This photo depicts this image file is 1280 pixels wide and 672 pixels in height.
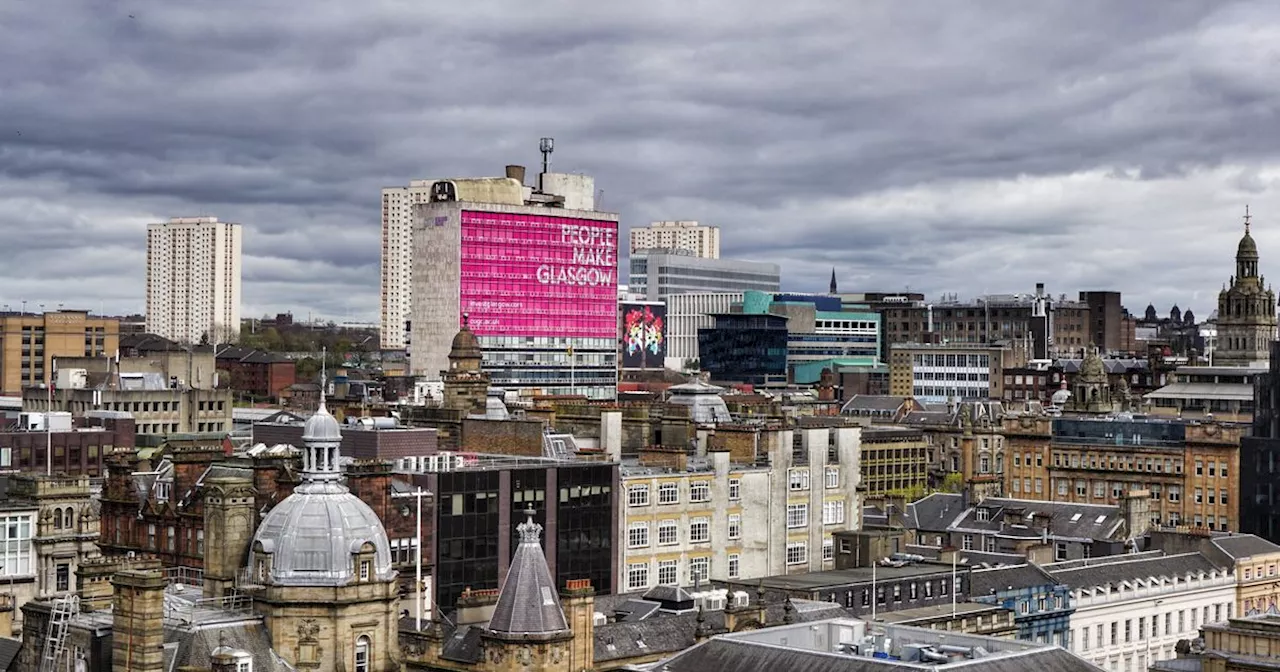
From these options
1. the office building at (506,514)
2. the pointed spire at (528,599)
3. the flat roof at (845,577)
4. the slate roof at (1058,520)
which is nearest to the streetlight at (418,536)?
the office building at (506,514)

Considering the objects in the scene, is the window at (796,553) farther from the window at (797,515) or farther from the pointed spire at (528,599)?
the pointed spire at (528,599)

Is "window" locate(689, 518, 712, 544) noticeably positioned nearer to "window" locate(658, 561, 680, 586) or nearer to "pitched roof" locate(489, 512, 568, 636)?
"window" locate(658, 561, 680, 586)

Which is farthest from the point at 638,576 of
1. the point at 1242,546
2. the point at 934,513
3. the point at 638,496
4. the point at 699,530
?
the point at 1242,546

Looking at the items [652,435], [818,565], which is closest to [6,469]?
[652,435]

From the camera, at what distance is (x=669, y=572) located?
12888cm

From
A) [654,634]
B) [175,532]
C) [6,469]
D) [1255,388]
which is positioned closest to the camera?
[654,634]

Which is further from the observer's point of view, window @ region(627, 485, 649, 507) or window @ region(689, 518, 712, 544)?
window @ region(689, 518, 712, 544)

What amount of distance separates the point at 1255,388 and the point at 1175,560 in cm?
5147

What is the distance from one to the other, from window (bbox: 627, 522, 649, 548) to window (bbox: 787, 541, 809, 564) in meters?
14.4

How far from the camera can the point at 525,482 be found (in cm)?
11519

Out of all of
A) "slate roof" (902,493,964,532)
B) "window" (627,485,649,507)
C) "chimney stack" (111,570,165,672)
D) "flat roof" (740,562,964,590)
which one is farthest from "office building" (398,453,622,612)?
"slate roof" (902,493,964,532)

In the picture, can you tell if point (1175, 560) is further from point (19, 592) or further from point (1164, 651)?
point (19, 592)

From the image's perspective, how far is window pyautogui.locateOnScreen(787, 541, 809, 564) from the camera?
13738 centimetres

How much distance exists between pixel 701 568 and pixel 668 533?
468 centimetres
